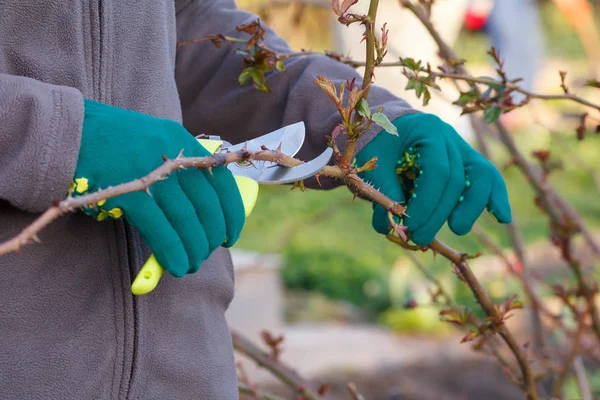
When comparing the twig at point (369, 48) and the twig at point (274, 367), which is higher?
the twig at point (369, 48)

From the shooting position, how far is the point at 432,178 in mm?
1133

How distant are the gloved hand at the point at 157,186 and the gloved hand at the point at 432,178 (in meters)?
0.35

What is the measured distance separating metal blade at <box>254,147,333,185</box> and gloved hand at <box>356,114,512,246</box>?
0.59 feet

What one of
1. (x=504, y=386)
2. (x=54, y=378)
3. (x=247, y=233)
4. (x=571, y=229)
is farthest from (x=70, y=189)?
(x=247, y=233)

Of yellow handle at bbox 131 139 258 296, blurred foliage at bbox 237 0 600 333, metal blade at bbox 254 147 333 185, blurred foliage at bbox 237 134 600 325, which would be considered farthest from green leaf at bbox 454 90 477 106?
blurred foliage at bbox 237 134 600 325

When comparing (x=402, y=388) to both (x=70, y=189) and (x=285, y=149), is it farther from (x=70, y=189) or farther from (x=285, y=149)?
(x=70, y=189)

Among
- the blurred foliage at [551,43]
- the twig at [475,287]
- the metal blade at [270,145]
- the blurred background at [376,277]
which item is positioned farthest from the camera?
the blurred foliage at [551,43]

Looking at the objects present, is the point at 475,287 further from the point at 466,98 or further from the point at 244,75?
the point at 244,75

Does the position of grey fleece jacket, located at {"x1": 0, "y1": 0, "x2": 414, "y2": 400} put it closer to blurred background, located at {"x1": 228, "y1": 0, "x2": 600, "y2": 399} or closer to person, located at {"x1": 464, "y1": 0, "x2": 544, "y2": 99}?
blurred background, located at {"x1": 228, "y1": 0, "x2": 600, "y2": 399}

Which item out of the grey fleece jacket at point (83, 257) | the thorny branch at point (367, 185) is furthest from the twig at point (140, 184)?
the grey fleece jacket at point (83, 257)

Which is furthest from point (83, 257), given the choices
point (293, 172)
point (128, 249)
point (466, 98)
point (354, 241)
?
point (354, 241)

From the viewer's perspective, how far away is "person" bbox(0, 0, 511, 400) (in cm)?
86

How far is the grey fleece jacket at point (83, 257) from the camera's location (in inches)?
33.5

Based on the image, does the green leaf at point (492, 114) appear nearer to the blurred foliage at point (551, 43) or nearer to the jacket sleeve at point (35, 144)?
the jacket sleeve at point (35, 144)
